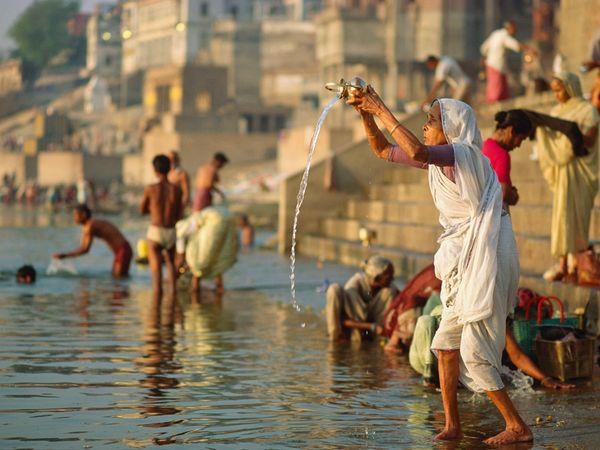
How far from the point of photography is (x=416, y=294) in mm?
10227

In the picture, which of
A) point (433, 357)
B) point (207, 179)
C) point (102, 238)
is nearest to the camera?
point (433, 357)

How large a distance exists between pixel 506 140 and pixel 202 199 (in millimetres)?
8114

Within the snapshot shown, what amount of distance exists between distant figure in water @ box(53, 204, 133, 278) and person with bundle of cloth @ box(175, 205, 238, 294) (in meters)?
1.69

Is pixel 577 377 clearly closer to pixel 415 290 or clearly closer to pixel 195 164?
pixel 415 290

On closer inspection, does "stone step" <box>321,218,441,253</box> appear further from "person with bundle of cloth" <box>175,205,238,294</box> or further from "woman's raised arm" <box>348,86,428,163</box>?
"woman's raised arm" <box>348,86,428,163</box>

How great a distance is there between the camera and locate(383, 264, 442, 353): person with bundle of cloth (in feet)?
33.4

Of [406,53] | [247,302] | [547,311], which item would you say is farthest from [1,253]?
[406,53]

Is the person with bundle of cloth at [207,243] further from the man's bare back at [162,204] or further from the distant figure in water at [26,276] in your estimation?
the distant figure in water at [26,276]

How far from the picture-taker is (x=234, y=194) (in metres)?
54.7

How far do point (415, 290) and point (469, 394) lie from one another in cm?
168

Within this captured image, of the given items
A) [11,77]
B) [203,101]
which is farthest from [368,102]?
[11,77]

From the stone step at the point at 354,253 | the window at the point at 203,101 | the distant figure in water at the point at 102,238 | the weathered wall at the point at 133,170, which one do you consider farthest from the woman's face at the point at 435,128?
the window at the point at 203,101

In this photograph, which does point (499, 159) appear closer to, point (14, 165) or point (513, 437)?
point (513, 437)

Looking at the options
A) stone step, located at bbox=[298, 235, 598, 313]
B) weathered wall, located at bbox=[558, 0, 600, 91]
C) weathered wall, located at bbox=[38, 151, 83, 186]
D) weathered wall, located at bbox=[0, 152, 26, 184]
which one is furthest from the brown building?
stone step, located at bbox=[298, 235, 598, 313]
